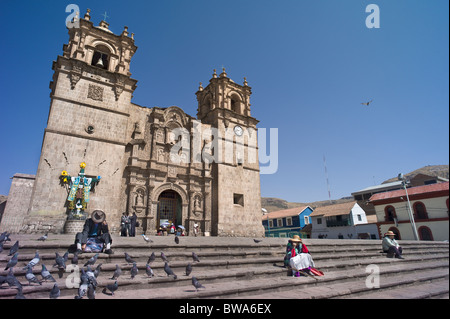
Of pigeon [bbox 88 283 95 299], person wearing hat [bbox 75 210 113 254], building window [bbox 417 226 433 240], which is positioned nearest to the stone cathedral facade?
person wearing hat [bbox 75 210 113 254]

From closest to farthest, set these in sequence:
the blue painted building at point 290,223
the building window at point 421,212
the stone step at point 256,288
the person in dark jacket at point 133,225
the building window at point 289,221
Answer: the stone step at point 256,288 < the building window at point 421,212 < the person in dark jacket at point 133,225 < the blue painted building at point 290,223 < the building window at point 289,221

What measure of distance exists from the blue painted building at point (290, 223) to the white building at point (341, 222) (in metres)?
1.78

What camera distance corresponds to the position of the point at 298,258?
645cm

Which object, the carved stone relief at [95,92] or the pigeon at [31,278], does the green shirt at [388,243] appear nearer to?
the pigeon at [31,278]

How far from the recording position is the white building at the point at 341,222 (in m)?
32.4

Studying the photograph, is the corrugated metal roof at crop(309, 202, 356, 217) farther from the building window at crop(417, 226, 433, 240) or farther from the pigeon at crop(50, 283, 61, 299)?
the pigeon at crop(50, 283, 61, 299)

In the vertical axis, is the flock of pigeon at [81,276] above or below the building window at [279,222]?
below

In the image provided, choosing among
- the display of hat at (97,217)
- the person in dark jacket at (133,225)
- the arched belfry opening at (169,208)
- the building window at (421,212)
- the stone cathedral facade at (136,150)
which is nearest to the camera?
the display of hat at (97,217)

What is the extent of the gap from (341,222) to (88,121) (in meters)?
34.4

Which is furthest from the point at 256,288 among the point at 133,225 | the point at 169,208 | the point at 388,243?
the point at 169,208

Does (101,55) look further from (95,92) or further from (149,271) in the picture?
(149,271)

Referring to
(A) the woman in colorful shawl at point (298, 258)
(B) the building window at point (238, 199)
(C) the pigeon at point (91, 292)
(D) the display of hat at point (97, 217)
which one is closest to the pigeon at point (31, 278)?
(C) the pigeon at point (91, 292)

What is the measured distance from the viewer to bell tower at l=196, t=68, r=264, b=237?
60.9 ft

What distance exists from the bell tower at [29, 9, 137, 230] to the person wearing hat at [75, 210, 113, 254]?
763 centimetres
